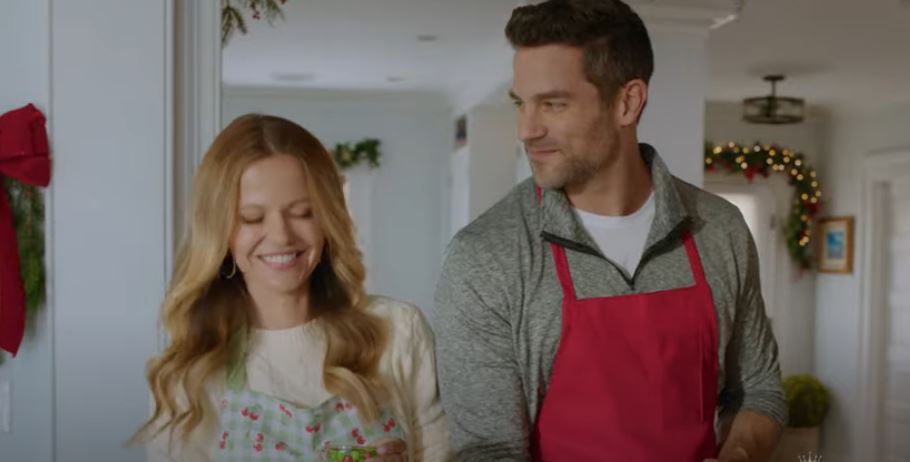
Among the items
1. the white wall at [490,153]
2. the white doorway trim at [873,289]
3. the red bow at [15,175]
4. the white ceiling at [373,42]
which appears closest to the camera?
the red bow at [15,175]

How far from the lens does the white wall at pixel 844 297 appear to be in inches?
237

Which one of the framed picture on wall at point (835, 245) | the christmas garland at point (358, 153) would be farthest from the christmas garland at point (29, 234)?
the framed picture on wall at point (835, 245)

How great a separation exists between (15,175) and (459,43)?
2.56 metres

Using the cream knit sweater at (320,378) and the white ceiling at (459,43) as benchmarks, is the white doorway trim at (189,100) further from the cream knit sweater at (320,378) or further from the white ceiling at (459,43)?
the white ceiling at (459,43)

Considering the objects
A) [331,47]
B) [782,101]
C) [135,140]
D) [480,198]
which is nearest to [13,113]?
[135,140]

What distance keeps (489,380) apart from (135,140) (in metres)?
0.85

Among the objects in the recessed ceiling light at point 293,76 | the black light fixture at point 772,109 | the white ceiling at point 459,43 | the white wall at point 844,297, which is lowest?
the white wall at point 844,297

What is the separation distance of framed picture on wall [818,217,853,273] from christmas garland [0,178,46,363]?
5314mm

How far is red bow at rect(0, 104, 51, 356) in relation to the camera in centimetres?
174

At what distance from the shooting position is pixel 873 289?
19.4 feet

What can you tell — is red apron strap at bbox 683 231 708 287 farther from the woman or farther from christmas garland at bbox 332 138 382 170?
christmas garland at bbox 332 138 382 170

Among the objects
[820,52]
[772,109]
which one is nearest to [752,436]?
[820,52]

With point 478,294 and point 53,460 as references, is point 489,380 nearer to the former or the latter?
point 478,294

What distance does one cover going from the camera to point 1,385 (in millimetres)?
1866
